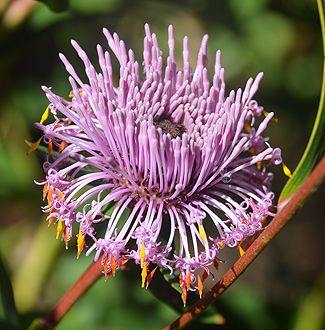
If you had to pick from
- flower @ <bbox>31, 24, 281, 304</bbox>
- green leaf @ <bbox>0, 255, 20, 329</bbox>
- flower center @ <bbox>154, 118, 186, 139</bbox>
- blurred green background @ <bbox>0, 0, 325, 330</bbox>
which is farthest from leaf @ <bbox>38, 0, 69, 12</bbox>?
green leaf @ <bbox>0, 255, 20, 329</bbox>

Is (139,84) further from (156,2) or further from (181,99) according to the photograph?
(156,2)

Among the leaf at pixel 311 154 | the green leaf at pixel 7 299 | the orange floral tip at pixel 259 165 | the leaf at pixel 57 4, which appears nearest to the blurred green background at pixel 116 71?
the leaf at pixel 57 4

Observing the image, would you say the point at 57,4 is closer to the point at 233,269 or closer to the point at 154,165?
the point at 154,165

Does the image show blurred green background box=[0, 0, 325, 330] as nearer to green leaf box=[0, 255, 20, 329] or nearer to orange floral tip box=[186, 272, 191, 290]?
green leaf box=[0, 255, 20, 329]

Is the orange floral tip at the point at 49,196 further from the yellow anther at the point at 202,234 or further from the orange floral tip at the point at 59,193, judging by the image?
the yellow anther at the point at 202,234

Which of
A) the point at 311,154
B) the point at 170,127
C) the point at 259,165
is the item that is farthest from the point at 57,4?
the point at 311,154

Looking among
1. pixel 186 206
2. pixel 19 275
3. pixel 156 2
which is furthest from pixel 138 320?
pixel 156 2
